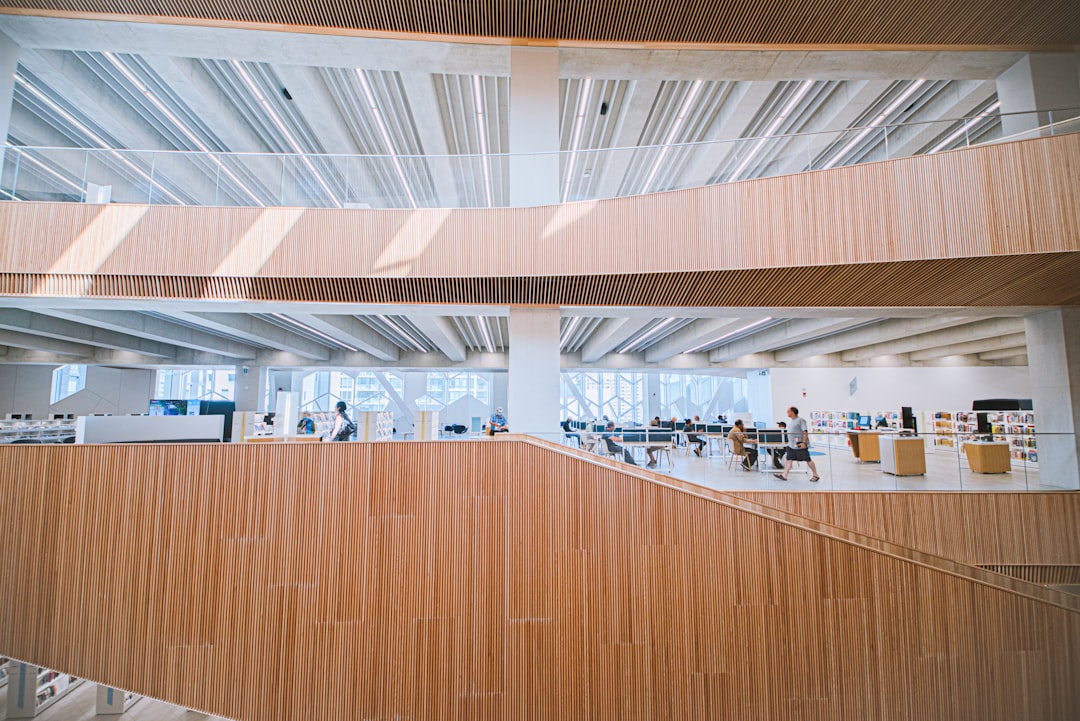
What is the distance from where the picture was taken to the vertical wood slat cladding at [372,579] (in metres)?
4.85

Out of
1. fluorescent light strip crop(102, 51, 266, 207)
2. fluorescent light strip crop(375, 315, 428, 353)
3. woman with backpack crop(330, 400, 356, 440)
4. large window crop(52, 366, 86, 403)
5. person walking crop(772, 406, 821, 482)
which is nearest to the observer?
fluorescent light strip crop(102, 51, 266, 207)

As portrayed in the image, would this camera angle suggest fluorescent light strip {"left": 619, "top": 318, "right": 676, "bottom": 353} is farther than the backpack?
Yes

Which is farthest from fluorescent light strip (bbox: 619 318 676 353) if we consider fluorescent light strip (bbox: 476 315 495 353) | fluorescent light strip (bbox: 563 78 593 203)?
fluorescent light strip (bbox: 563 78 593 203)

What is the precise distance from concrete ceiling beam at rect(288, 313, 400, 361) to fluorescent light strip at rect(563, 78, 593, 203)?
6.47m

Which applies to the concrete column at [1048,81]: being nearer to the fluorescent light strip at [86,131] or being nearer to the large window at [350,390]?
the fluorescent light strip at [86,131]

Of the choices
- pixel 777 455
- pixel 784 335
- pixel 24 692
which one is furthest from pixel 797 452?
pixel 24 692

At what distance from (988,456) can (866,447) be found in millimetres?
1786

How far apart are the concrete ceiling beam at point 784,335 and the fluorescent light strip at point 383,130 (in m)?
10.3

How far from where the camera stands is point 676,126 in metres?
10.2

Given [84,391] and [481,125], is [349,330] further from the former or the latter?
[84,391]

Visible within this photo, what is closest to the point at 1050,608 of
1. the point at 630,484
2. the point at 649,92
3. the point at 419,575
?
the point at 630,484

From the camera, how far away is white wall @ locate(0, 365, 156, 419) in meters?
20.9

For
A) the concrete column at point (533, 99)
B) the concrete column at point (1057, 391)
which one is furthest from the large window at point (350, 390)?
the concrete column at point (1057, 391)

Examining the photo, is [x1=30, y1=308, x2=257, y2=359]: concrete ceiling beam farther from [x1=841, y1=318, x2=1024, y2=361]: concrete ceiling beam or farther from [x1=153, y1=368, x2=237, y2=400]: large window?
[x1=841, y1=318, x2=1024, y2=361]: concrete ceiling beam
